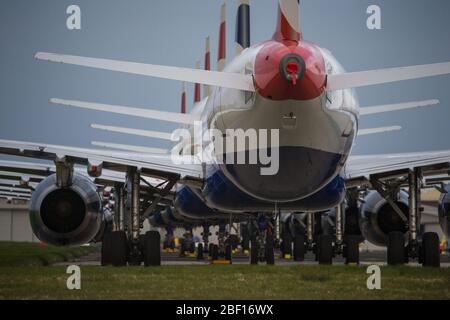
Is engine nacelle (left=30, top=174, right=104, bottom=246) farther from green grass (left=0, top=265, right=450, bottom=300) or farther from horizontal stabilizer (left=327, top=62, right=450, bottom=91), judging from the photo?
horizontal stabilizer (left=327, top=62, right=450, bottom=91)

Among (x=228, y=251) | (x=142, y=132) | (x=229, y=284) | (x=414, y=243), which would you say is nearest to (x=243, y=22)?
(x=142, y=132)

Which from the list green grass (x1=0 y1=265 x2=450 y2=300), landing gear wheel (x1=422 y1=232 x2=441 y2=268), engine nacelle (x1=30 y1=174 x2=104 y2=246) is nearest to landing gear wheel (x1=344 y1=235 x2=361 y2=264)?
landing gear wheel (x1=422 y1=232 x2=441 y2=268)

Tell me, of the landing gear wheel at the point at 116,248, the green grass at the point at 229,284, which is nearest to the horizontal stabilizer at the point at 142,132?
the landing gear wheel at the point at 116,248

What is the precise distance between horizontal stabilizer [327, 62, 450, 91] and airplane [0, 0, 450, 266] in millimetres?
15

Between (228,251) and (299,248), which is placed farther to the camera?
(299,248)

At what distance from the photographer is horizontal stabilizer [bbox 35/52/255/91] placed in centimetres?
1091

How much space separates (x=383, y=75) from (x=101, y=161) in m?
7.51

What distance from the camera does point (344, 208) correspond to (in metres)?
25.4

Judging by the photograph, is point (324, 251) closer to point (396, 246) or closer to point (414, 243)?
point (396, 246)

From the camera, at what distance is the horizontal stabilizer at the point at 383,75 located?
11.5 meters

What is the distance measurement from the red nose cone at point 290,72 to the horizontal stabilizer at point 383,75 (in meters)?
0.32

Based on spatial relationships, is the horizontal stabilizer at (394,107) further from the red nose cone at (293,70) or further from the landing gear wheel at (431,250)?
the landing gear wheel at (431,250)

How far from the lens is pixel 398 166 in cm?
1814

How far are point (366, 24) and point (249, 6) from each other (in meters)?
6.67
